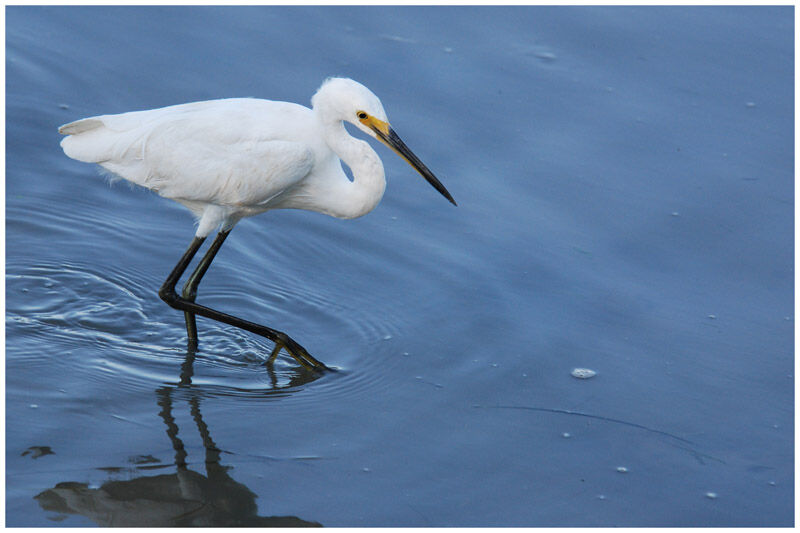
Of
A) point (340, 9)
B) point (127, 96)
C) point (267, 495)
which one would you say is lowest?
point (267, 495)

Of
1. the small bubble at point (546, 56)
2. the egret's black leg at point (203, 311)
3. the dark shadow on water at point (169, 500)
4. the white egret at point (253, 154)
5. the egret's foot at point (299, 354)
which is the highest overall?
the small bubble at point (546, 56)

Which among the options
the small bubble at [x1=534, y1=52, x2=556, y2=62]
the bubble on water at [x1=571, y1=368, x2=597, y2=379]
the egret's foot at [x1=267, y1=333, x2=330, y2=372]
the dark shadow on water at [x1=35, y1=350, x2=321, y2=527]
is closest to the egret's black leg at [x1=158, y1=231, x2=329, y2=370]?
the egret's foot at [x1=267, y1=333, x2=330, y2=372]

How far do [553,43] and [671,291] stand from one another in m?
2.75

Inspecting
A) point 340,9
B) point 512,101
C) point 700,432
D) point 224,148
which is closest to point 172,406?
point 224,148

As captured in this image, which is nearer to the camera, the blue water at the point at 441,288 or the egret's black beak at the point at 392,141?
the blue water at the point at 441,288

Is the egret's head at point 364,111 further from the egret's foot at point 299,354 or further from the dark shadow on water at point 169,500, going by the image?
the dark shadow on water at point 169,500

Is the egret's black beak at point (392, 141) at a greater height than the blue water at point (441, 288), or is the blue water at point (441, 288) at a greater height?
the egret's black beak at point (392, 141)

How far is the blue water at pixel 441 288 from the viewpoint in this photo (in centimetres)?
439

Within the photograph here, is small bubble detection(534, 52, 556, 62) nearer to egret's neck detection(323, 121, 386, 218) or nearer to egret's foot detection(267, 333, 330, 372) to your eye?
egret's neck detection(323, 121, 386, 218)

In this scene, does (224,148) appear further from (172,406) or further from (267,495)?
(267,495)

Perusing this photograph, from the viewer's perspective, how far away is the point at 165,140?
5.23 m

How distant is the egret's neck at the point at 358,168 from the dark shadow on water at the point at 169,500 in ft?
4.64

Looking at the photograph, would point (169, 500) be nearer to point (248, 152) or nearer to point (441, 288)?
point (248, 152)

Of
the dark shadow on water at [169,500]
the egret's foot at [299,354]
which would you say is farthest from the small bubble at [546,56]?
the dark shadow on water at [169,500]
